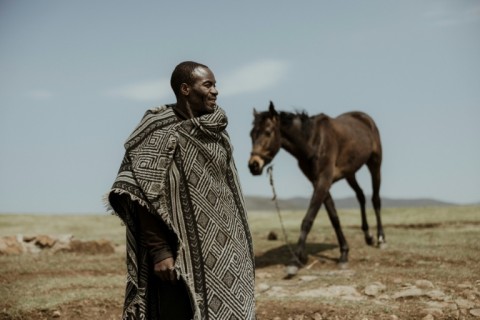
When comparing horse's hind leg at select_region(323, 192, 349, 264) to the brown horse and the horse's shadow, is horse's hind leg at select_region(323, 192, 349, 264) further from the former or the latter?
the horse's shadow

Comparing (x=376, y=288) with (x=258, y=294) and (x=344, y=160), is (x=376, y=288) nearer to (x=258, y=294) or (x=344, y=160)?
(x=258, y=294)

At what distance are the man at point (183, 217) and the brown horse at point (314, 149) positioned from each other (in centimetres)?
535

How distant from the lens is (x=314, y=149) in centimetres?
979

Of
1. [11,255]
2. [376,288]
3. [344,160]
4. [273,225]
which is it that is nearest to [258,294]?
[376,288]

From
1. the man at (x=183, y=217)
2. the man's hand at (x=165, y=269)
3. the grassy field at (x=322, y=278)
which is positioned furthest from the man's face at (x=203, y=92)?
the grassy field at (x=322, y=278)

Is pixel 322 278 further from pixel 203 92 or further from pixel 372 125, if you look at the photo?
pixel 203 92

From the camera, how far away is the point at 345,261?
9805mm

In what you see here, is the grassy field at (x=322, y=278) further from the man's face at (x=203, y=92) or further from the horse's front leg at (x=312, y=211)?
the man's face at (x=203, y=92)

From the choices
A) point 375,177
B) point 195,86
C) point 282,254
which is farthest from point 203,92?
point 375,177

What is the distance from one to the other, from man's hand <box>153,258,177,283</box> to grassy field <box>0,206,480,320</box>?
3.13m

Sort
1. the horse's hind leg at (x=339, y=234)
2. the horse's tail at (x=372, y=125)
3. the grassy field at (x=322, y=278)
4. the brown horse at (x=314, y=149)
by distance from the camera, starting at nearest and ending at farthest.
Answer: the grassy field at (x=322, y=278) → the brown horse at (x=314, y=149) → the horse's hind leg at (x=339, y=234) → the horse's tail at (x=372, y=125)

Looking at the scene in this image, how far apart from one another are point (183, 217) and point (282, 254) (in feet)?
25.8

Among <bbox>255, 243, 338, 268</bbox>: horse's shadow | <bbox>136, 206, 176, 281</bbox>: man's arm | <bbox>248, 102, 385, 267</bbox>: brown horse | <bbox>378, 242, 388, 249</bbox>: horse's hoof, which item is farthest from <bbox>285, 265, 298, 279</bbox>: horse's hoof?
<bbox>136, 206, 176, 281</bbox>: man's arm

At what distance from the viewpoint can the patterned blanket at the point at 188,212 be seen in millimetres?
3611
